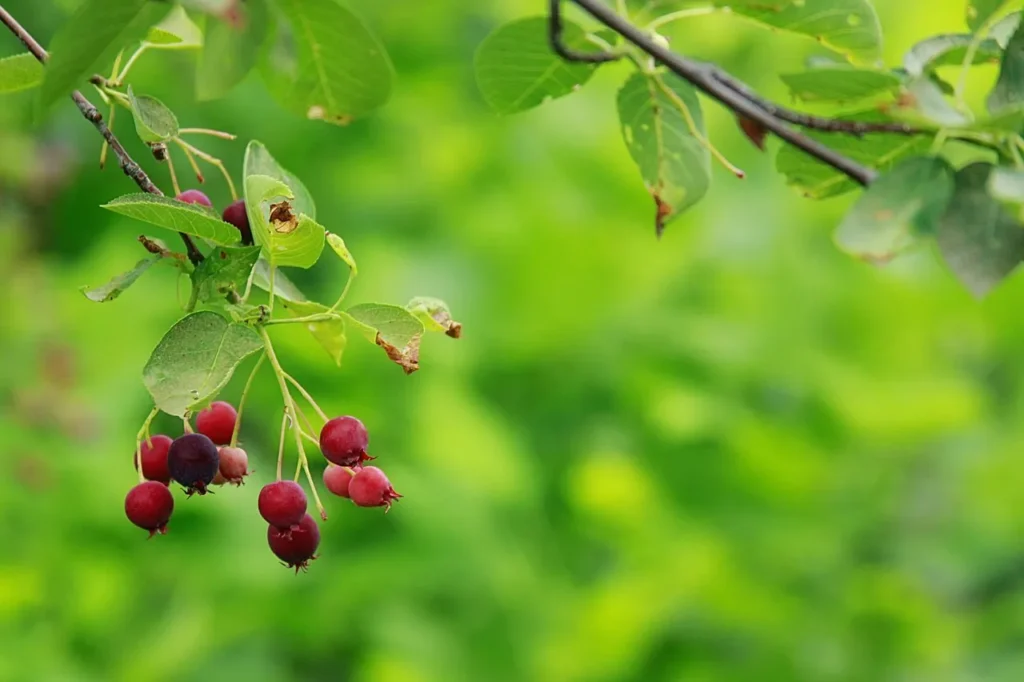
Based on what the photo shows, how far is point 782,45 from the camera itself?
4793 mm

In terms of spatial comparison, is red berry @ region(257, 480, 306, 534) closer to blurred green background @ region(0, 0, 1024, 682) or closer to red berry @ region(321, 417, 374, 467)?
red berry @ region(321, 417, 374, 467)

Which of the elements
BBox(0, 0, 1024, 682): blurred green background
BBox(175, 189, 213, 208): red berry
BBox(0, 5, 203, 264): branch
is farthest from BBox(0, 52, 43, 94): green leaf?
BBox(0, 0, 1024, 682): blurred green background

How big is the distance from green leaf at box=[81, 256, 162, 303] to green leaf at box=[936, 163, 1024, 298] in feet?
1.54

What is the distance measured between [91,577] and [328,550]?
2.53 ft

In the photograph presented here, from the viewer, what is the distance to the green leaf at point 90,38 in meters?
0.59

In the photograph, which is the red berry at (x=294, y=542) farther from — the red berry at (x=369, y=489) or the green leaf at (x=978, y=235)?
the green leaf at (x=978, y=235)

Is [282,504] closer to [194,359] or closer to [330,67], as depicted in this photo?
[194,359]

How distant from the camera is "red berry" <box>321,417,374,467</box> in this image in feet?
2.61

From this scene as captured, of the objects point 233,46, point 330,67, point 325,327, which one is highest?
point 233,46

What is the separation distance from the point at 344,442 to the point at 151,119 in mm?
230

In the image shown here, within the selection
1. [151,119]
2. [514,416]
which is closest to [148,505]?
[151,119]

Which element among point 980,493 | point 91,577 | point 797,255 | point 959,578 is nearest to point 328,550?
point 91,577

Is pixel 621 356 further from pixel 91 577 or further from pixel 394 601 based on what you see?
pixel 91 577

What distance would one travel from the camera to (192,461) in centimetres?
79
